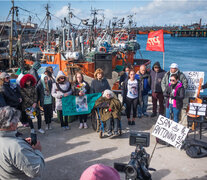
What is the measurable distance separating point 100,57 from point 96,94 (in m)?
7.67

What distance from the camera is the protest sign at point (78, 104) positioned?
5797 mm

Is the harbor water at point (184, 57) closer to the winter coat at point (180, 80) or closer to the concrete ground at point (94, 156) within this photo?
the winter coat at point (180, 80)

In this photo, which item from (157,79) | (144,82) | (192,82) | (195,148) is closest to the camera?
(195,148)

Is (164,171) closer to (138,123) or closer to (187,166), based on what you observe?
(187,166)

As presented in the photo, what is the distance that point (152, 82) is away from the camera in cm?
654

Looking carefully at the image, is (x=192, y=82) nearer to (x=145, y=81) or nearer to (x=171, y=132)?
(x=145, y=81)

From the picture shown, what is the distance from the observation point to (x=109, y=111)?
17.6 feet

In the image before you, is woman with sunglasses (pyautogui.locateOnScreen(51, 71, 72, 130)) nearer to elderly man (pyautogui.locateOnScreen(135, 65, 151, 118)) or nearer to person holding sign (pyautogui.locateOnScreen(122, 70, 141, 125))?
person holding sign (pyautogui.locateOnScreen(122, 70, 141, 125))

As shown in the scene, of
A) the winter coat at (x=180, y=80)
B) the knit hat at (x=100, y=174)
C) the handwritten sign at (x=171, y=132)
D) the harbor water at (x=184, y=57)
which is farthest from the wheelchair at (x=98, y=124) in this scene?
the harbor water at (x=184, y=57)

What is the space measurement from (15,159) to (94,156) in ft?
8.95

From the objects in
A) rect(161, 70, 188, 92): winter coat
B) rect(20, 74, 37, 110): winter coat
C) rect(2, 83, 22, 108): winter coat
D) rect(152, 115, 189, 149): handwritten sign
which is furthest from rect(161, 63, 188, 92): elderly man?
rect(2, 83, 22, 108): winter coat

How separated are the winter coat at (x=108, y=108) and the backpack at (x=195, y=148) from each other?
1717 mm

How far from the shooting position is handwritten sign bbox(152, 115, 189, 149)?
13.8 ft

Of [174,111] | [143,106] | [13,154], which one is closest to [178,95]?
[174,111]
